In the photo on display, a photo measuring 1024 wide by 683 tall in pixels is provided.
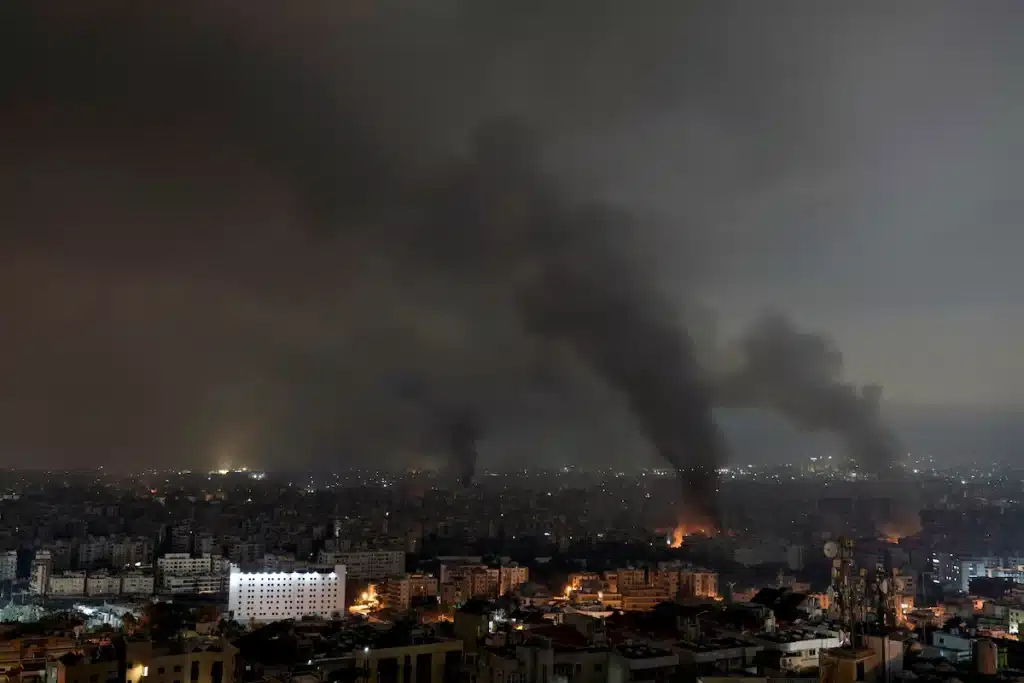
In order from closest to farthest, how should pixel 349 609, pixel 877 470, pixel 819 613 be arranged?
1. pixel 819 613
2. pixel 349 609
3. pixel 877 470

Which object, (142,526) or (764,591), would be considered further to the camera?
(142,526)

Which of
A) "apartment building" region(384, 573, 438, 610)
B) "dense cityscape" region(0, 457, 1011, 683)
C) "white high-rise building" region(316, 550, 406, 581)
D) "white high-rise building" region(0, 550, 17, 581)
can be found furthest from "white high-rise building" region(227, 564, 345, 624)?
"white high-rise building" region(0, 550, 17, 581)

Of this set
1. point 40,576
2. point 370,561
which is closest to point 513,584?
point 370,561

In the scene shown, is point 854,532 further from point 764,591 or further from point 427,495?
point 427,495

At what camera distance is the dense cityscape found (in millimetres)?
6891

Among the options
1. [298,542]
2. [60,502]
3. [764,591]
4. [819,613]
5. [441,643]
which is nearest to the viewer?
[441,643]

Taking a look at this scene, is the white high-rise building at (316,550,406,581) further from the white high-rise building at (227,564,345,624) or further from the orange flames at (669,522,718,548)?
the orange flames at (669,522,718,548)

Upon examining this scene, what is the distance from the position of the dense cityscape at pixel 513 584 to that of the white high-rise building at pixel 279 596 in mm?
30

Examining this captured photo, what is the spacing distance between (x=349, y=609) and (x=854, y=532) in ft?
45.6

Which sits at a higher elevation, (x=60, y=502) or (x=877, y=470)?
(x=877, y=470)

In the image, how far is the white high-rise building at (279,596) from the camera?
13.1 meters

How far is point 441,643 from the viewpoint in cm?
756

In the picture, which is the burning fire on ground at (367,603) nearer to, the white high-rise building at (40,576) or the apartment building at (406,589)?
the apartment building at (406,589)

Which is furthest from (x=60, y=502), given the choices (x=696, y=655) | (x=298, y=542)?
(x=696, y=655)
